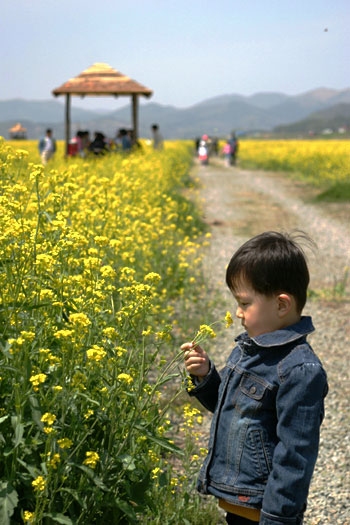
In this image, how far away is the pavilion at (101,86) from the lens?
16969 mm

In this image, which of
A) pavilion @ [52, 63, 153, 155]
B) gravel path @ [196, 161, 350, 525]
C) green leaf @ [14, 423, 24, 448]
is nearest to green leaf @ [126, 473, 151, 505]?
green leaf @ [14, 423, 24, 448]

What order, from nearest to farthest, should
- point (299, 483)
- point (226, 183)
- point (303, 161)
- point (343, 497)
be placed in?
point (299, 483)
point (343, 497)
point (226, 183)
point (303, 161)

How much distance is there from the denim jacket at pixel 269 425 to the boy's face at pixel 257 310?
1.5 inches

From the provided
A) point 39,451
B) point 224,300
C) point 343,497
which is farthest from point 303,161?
point 39,451

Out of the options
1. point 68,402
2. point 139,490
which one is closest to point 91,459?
point 68,402

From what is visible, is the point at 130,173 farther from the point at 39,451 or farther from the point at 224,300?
the point at 39,451

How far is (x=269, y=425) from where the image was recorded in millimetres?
1632

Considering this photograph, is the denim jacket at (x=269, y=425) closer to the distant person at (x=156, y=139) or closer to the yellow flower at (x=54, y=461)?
the yellow flower at (x=54, y=461)

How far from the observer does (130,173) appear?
8.48 m

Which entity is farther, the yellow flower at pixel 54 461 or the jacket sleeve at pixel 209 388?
the jacket sleeve at pixel 209 388

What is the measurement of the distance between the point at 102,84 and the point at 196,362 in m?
16.4

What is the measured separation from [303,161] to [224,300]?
16.6 metres

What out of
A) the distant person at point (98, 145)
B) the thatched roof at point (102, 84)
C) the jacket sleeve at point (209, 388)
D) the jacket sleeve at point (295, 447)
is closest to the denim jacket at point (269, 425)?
the jacket sleeve at point (295, 447)

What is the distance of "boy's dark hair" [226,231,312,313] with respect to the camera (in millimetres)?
1627
